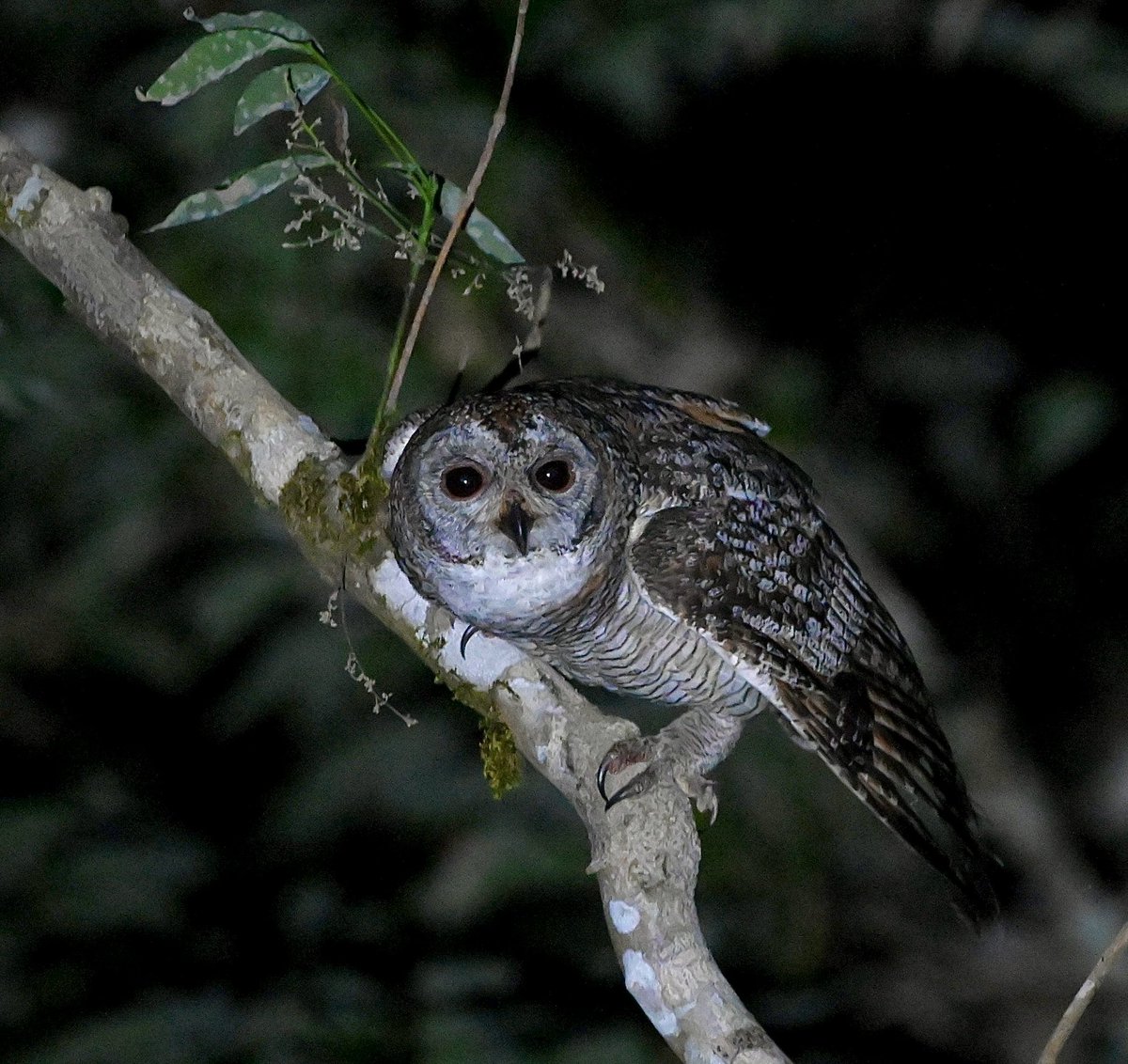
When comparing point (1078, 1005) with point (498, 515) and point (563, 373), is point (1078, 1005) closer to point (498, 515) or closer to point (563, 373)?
point (498, 515)

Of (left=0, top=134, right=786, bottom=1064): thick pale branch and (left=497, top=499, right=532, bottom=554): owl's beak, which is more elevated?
(left=497, top=499, right=532, bottom=554): owl's beak

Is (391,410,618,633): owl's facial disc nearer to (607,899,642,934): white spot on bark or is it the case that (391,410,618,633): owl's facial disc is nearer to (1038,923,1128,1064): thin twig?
(607,899,642,934): white spot on bark

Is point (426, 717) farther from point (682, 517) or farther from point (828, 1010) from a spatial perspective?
point (682, 517)

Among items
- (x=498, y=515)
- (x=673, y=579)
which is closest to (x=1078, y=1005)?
(x=673, y=579)

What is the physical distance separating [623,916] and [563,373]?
8.60 ft

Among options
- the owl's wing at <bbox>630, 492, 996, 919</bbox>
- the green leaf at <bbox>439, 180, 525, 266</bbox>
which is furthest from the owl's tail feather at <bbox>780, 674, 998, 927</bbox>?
the green leaf at <bbox>439, 180, 525, 266</bbox>

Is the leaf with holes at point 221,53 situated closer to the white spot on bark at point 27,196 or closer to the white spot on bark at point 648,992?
the white spot on bark at point 27,196

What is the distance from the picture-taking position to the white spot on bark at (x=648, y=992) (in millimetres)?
1567

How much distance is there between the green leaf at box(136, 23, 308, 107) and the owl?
0.56 m

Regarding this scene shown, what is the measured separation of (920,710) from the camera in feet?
7.88

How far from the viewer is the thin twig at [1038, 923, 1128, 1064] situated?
4.05 ft

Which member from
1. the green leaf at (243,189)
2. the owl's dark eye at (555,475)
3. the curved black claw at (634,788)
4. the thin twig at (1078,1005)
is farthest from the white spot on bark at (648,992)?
the green leaf at (243,189)

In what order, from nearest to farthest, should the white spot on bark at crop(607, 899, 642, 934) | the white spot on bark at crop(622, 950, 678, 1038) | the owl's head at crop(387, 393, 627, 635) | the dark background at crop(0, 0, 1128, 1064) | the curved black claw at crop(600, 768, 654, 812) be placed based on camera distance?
the white spot on bark at crop(622, 950, 678, 1038)
the white spot on bark at crop(607, 899, 642, 934)
the curved black claw at crop(600, 768, 654, 812)
the owl's head at crop(387, 393, 627, 635)
the dark background at crop(0, 0, 1128, 1064)

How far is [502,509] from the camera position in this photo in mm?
2072
